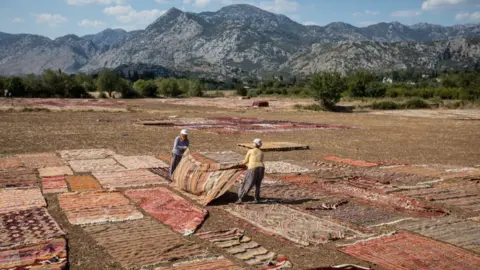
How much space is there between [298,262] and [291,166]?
8.74m

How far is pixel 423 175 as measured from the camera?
14.5m

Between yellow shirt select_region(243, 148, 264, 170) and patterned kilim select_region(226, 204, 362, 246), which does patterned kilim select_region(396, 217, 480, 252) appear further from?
yellow shirt select_region(243, 148, 264, 170)

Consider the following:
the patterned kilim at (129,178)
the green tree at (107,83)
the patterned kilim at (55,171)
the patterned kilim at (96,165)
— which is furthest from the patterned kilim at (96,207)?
the green tree at (107,83)

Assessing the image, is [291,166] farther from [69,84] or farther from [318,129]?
[69,84]

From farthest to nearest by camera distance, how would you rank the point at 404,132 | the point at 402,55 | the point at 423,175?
1. the point at 402,55
2. the point at 404,132
3. the point at 423,175

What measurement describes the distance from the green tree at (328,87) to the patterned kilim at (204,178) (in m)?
Result: 41.6

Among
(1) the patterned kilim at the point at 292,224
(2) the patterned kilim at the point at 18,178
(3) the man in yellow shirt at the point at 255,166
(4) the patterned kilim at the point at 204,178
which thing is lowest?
(2) the patterned kilim at the point at 18,178

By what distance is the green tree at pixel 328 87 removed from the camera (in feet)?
168

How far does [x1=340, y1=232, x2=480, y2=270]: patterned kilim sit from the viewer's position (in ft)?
22.8

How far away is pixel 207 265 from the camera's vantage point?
6.75 meters

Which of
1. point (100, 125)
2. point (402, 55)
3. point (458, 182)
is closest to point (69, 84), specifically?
point (100, 125)

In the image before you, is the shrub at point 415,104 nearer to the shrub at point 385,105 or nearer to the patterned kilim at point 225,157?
the shrub at point 385,105

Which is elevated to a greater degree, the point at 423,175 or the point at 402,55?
the point at 402,55

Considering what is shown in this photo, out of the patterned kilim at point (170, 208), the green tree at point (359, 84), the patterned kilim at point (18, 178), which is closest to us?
the patterned kilim at point (170, 208)
